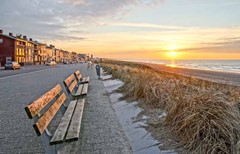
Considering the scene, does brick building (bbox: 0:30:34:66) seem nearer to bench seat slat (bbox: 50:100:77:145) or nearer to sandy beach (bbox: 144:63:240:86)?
sandy beach (bbox: 144:63:240:86)

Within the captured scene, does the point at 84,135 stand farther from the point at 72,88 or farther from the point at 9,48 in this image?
the point at 9,48

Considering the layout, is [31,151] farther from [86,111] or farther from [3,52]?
[3,52]

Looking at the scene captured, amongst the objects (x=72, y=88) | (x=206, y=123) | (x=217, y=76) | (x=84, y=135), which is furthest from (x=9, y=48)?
(x=206, y=123)

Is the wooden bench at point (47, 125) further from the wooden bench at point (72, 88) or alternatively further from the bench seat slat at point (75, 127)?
the wooden bench at point (72, 88)

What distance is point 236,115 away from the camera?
4.92 metres

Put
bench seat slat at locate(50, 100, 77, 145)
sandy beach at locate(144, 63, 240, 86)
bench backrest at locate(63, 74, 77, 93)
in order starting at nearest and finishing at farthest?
bench seat slat at locate(50, 100, 77, 145) < bench backrest at locate(63, 74, 77, 93) < sandy beach at locate(144, 63, 240, 86)

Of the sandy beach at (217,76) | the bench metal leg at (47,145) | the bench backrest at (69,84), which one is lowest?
the sandy beach at (217,76)

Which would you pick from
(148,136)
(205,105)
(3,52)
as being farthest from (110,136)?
(3,52)

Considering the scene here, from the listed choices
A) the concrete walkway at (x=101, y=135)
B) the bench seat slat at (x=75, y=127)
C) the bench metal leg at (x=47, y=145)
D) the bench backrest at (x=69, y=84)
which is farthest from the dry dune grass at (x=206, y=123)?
the bench backrest at (x=69, y=84)

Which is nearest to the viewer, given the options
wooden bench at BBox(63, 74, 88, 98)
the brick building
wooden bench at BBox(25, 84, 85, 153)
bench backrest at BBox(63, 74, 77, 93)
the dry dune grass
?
wooden bench at BBox(25, 84, 85, 153)

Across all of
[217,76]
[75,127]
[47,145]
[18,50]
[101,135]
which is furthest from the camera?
[18,50]

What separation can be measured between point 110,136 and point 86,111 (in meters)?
2.74

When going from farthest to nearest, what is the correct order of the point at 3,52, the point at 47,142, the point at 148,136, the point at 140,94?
the point at 3,52, the point at 140,94, the point at 148,136, the point at 47,142

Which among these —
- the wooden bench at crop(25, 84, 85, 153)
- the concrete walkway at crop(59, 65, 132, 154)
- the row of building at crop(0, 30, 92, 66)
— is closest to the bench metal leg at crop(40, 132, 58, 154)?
the wooden bench at crop(25, 84, 85, 153)
